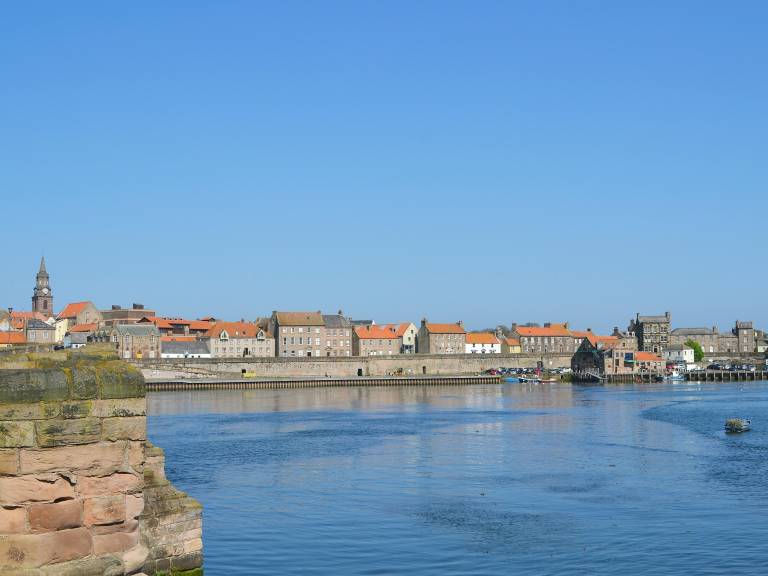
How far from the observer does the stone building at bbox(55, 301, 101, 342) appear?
17700 centimetres

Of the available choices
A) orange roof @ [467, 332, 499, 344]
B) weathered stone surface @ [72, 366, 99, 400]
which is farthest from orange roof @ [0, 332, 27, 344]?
weathered stone surface @ [72, 366, 99, 400]

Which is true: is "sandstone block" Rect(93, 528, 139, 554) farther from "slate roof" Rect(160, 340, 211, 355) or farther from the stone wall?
"slate roof" Rect(160, 340, 211, 355)

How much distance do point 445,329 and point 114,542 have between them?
16815 cm

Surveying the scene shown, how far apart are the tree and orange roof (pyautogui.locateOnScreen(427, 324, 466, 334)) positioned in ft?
148

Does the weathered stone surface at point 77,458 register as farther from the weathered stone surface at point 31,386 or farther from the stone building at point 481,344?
the stone building at point 481,344

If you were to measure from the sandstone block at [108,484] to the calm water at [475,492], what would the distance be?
17.5m

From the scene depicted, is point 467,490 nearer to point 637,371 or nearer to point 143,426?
point 143,426

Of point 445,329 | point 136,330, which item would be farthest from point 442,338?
point 136,330

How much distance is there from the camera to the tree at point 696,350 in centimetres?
18309

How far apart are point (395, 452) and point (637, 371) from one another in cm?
11421

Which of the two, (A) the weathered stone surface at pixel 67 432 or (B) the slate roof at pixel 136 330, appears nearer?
(A) the weathered stone surface at pixel 67 432

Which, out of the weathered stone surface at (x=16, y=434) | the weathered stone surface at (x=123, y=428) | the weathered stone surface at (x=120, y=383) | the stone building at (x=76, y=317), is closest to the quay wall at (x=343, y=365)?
the stone building at (x=76, y=317)

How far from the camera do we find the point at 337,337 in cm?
16812

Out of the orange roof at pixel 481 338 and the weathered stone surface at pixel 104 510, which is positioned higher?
the orange roof at pixel 481 338
